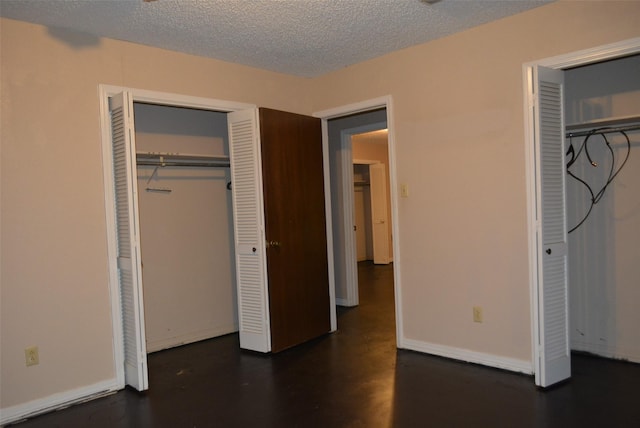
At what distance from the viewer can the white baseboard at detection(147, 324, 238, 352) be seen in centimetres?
432

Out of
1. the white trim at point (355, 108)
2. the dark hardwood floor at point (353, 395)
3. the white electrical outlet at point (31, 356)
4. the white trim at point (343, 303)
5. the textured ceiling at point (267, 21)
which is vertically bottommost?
the dark hardwood floor at point (353, 395)

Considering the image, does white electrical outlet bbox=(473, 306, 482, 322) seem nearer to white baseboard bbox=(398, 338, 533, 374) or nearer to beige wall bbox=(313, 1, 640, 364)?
beige wall bbox=(313, 1, 640, 364)

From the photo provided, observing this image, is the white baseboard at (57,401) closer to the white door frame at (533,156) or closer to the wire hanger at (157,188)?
the wire hanger at (157,188)

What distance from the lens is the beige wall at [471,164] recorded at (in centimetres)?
329

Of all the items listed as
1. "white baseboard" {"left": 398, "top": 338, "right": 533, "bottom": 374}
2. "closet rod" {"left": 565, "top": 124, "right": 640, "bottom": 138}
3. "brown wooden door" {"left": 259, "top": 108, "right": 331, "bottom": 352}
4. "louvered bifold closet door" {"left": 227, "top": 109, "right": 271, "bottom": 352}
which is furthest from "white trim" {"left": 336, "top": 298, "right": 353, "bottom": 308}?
"closet rod" {"left": 565, "top": 124, "right": 640, "bottom": 138}

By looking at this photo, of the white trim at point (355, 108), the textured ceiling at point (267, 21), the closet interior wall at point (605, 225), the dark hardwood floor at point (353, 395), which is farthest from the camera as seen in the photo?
the white trim at point (355, 108)

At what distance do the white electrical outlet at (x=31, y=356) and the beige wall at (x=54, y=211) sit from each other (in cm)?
3

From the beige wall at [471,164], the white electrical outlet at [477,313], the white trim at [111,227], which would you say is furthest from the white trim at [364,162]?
the white trim at [111,227]

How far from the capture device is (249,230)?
4176mm

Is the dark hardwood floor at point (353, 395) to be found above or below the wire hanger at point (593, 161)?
below

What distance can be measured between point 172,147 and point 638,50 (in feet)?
12.2

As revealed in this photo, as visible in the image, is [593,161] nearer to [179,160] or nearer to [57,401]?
[179,160]

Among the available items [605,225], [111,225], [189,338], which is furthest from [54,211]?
[605,225]

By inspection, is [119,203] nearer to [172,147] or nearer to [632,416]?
[172,147]
